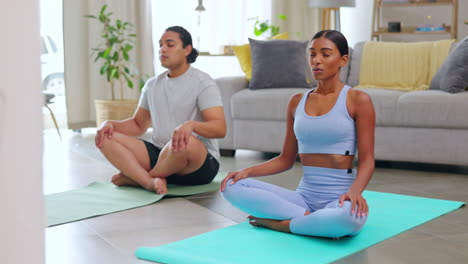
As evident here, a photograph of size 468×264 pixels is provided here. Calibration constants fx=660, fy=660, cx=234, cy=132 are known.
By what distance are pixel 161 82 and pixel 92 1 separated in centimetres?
314

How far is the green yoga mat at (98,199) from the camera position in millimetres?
2676

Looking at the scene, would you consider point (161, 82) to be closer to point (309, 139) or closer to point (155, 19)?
point (309, 139)

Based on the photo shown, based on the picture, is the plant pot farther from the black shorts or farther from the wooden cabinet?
the wooden cabinet

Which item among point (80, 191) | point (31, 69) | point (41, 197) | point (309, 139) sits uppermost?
point (31, 69)

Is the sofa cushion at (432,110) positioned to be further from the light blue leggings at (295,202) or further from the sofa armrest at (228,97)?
the light blue leggings at (295,202)

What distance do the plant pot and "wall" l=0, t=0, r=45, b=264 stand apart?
5139mm

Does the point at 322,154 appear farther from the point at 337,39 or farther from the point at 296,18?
the point at 296,18

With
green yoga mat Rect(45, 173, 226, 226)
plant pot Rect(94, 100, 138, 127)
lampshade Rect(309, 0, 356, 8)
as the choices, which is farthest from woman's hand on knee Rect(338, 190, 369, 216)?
lampshade Rect(309, 0, 356, 8)

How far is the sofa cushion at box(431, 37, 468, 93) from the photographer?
152 inches

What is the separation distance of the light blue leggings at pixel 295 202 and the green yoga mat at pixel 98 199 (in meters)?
0.69

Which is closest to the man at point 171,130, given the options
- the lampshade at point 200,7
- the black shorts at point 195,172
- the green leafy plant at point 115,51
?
the black shorts at point 195,172

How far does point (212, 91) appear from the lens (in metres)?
3.11

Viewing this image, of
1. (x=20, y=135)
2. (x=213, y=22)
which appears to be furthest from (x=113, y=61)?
(x=20, y=135)

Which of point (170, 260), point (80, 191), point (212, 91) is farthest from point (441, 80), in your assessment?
point (170, 260)
